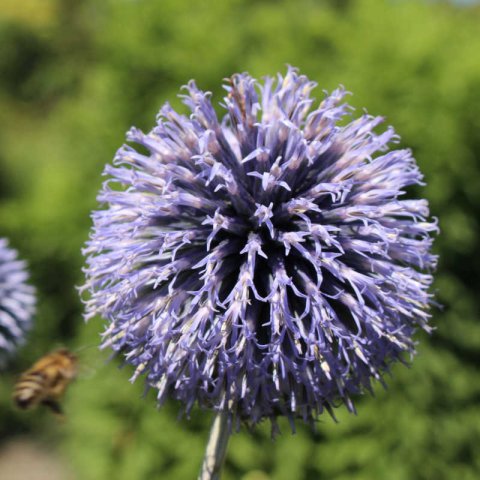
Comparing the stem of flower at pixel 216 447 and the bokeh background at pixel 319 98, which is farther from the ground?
the bokeh background at pixel 319 98

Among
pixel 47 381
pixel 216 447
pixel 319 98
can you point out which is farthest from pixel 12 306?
pixel 319 98

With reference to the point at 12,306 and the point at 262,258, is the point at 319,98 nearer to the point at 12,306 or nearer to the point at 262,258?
the point at 12,306

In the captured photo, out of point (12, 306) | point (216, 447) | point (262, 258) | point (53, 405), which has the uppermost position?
point (12, 306)

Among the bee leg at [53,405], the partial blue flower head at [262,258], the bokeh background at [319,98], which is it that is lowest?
the bee leg at [53,405]

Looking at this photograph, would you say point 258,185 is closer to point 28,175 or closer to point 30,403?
point 30,403

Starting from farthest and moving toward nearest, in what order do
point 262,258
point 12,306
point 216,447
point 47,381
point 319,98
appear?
1. point 319,98
2. point 12,306
3. point 47,381
4. point 262,258
5. point 216,447

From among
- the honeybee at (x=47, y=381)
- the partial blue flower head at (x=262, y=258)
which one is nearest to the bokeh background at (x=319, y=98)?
the honeybee at (x=47, y=381)

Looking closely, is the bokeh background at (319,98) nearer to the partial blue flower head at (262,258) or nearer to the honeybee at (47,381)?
the honeybee at (47,381)

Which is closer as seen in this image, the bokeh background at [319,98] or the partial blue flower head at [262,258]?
the partial blue flower head at [262,258]
